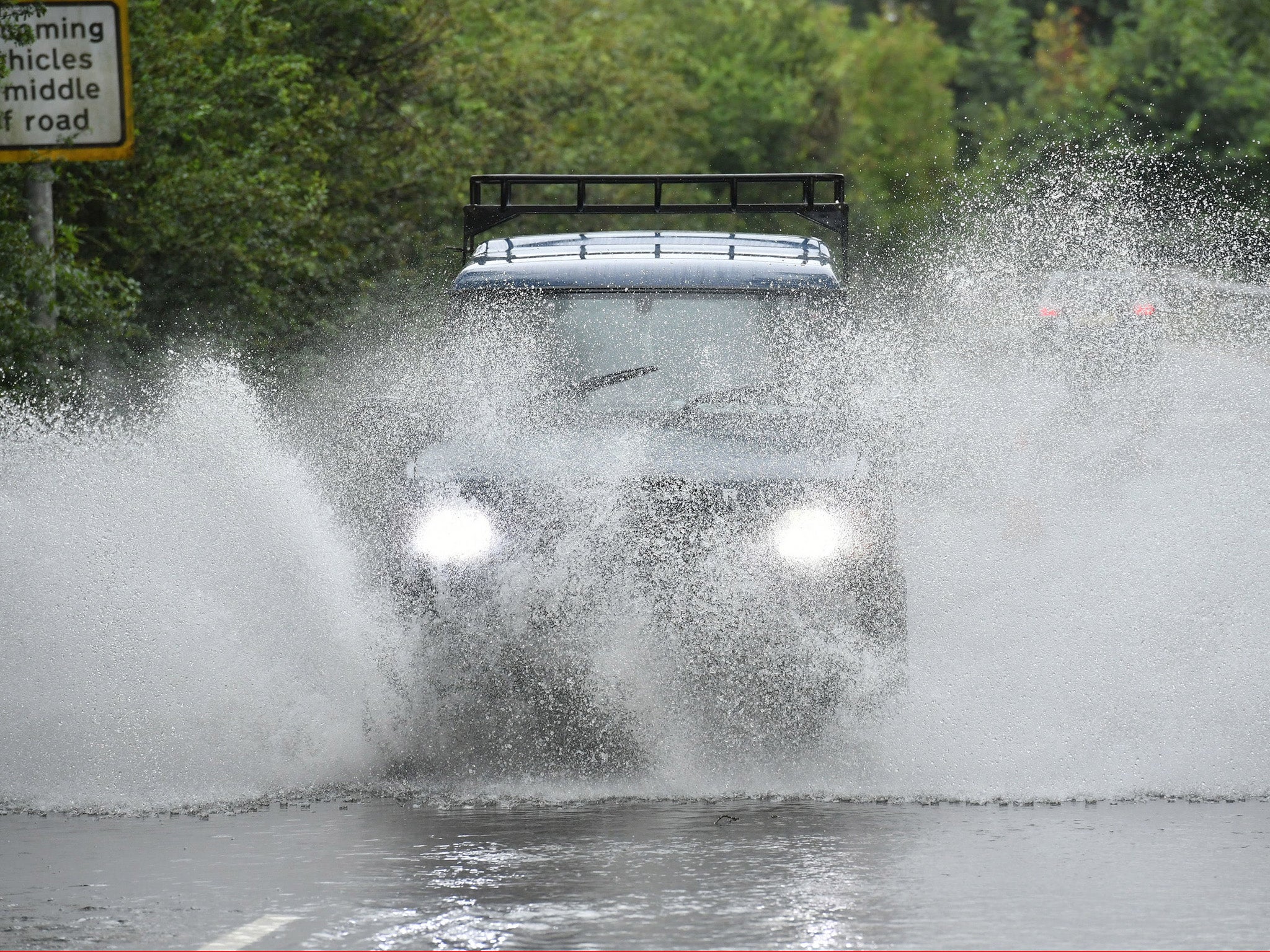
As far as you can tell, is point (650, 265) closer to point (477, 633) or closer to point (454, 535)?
point (454, 535)

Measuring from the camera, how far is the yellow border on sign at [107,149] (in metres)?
13.6

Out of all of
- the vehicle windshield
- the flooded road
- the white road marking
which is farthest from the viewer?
the vehicle windshield

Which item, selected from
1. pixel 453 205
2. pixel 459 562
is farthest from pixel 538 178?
pixel 453 205

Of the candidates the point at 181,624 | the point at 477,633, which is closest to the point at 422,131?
the point at 181,624

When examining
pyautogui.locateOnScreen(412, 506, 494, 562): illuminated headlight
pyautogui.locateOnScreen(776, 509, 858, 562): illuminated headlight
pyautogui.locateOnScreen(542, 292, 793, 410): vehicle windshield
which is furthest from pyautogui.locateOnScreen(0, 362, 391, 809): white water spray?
pyautogui.locateOnScreen(776, 509, 858, 562): illuminated headlight

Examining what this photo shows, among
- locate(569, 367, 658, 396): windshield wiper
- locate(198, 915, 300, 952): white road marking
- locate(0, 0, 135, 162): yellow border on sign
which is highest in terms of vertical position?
locate(0, 0, 135, 162): yellow border on sign

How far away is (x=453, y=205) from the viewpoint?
27.4 metres

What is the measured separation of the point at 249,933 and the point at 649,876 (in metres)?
1.22

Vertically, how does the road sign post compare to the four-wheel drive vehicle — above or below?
above

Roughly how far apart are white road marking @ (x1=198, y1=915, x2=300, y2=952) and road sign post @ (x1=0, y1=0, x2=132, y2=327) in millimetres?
8004

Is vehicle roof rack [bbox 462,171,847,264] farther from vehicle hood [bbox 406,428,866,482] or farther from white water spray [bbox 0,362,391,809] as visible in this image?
vehicle hood [bbox 406,428,866,482]

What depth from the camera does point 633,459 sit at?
862cm

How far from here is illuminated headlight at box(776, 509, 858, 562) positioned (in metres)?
8.43

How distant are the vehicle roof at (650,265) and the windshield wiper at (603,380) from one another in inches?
21.5
